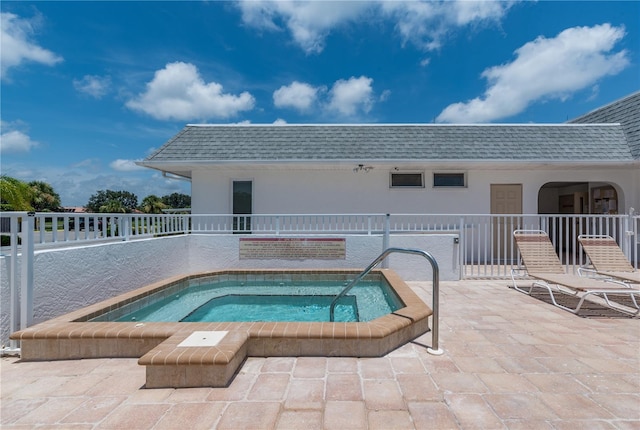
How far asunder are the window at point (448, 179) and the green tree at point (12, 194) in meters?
18.7

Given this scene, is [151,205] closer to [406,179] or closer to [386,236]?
[406,179]

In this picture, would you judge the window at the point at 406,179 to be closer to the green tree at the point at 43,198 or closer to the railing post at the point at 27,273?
the railing post at the point at 27,273

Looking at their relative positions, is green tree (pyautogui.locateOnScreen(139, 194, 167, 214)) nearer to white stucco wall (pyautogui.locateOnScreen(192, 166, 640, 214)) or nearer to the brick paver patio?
white stucco wall (pyautogui.locateOnScreen(192, 166, 640, 214))

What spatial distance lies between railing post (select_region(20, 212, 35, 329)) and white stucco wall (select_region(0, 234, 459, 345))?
143mm

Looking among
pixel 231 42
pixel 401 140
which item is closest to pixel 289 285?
pixel 401 140

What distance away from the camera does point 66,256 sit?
170 inches

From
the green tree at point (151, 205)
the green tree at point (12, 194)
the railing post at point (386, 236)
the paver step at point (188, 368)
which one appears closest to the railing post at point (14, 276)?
the paver step at point (188, 368)

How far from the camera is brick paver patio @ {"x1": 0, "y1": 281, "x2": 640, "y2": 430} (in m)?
2.21

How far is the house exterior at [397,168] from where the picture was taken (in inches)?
366

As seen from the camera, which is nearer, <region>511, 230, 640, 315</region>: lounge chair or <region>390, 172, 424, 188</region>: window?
<region>511, 230, 640, 315</region>: lounge chair

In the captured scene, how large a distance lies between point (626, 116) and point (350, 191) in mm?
10337

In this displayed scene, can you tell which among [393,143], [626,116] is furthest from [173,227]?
[626,116]

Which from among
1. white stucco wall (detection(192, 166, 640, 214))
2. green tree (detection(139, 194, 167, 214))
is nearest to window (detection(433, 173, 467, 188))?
white stucco wall (detection(192, 166, 640, 214))

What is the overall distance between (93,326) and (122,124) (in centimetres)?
2788
